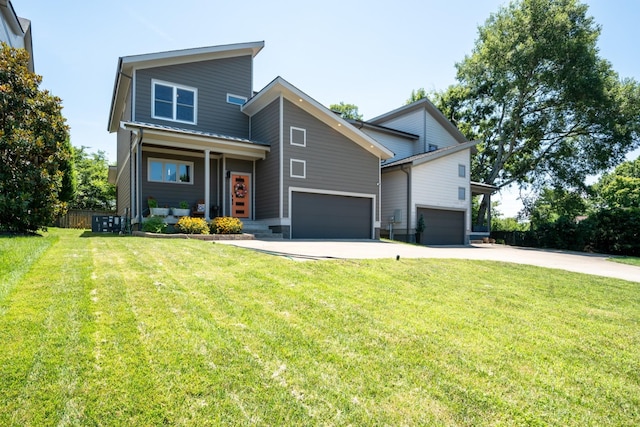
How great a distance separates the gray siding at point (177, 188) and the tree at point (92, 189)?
17.0 meters

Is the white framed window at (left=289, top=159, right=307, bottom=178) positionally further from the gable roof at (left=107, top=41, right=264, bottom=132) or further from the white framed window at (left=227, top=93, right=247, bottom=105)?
the gable roof at (left=107, top=41, right=264, bottom=132)

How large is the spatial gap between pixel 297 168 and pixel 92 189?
23.3m

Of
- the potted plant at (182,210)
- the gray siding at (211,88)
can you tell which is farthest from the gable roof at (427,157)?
the potted plant at (182,210)

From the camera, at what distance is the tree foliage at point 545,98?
2245cm

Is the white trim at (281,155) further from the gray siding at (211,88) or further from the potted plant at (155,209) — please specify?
the potted plant at (155,209)

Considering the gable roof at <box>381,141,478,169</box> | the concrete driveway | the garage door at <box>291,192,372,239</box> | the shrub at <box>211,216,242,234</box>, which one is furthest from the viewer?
the gable roof at <box>381,141,478,169</box>

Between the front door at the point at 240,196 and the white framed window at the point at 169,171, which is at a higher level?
the white framed window at the point at 169,171

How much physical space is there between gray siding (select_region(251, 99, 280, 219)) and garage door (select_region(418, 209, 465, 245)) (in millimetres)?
7597

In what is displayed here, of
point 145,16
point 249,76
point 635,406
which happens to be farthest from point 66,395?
point 249,76

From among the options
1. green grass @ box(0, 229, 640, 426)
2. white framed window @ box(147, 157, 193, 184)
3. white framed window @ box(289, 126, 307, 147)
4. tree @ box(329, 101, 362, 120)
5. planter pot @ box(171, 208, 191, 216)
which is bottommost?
green grass @ box(0, 229, 640, 426)

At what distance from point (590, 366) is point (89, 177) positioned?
34.1 metres

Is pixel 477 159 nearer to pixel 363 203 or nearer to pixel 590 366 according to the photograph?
pixel 363 203

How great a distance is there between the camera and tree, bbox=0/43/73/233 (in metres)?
9.12

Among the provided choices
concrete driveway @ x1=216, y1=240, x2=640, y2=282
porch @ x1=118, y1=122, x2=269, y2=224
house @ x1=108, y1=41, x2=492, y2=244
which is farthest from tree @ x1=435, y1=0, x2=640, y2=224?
porch @ x1=118, y1=122, x2=269, y2=224
